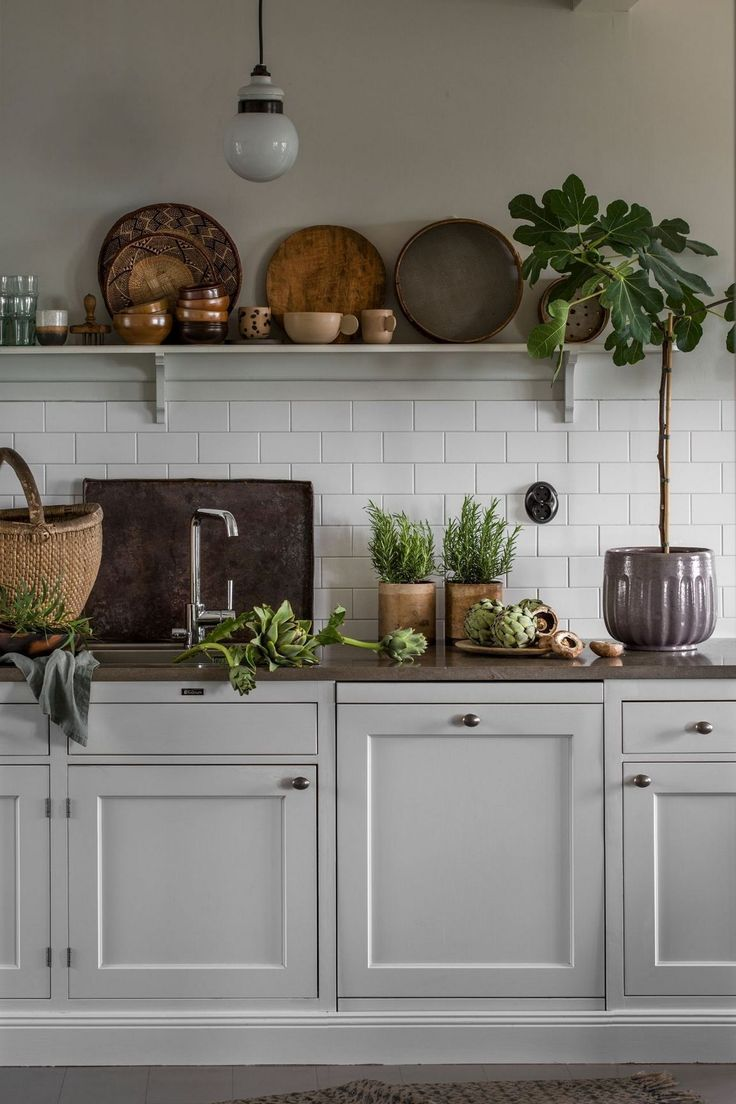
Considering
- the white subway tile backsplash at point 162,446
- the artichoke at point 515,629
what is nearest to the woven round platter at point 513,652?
the artichoke at point 515,629

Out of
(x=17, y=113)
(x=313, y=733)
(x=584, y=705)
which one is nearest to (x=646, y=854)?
(x=584, y=705)

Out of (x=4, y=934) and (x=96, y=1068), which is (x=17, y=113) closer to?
(x=4, y=934)

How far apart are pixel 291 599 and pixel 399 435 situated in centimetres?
63

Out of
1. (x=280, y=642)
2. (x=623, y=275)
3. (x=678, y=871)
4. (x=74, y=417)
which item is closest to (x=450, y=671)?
(x=280, y=642)

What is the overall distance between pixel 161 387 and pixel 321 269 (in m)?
0.62

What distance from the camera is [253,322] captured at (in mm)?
3438

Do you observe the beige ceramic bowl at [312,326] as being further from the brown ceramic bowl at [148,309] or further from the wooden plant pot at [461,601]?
the wooden plant pot at [461,601]

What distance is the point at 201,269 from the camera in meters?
3.53

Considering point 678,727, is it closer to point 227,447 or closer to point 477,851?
point 477,851

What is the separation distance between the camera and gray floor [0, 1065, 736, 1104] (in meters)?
2.80

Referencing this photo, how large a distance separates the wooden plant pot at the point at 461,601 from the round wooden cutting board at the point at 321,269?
0.97 m

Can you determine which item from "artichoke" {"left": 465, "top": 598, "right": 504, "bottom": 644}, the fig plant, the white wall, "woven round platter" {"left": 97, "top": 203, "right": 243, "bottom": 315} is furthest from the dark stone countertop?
"woven round platter" {"left": 97, "top": 203, "right": 243, "bottom": 315}

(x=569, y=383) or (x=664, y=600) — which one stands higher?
(x=569, y=383)

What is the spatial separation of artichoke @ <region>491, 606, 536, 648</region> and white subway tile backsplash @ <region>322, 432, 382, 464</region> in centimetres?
78
